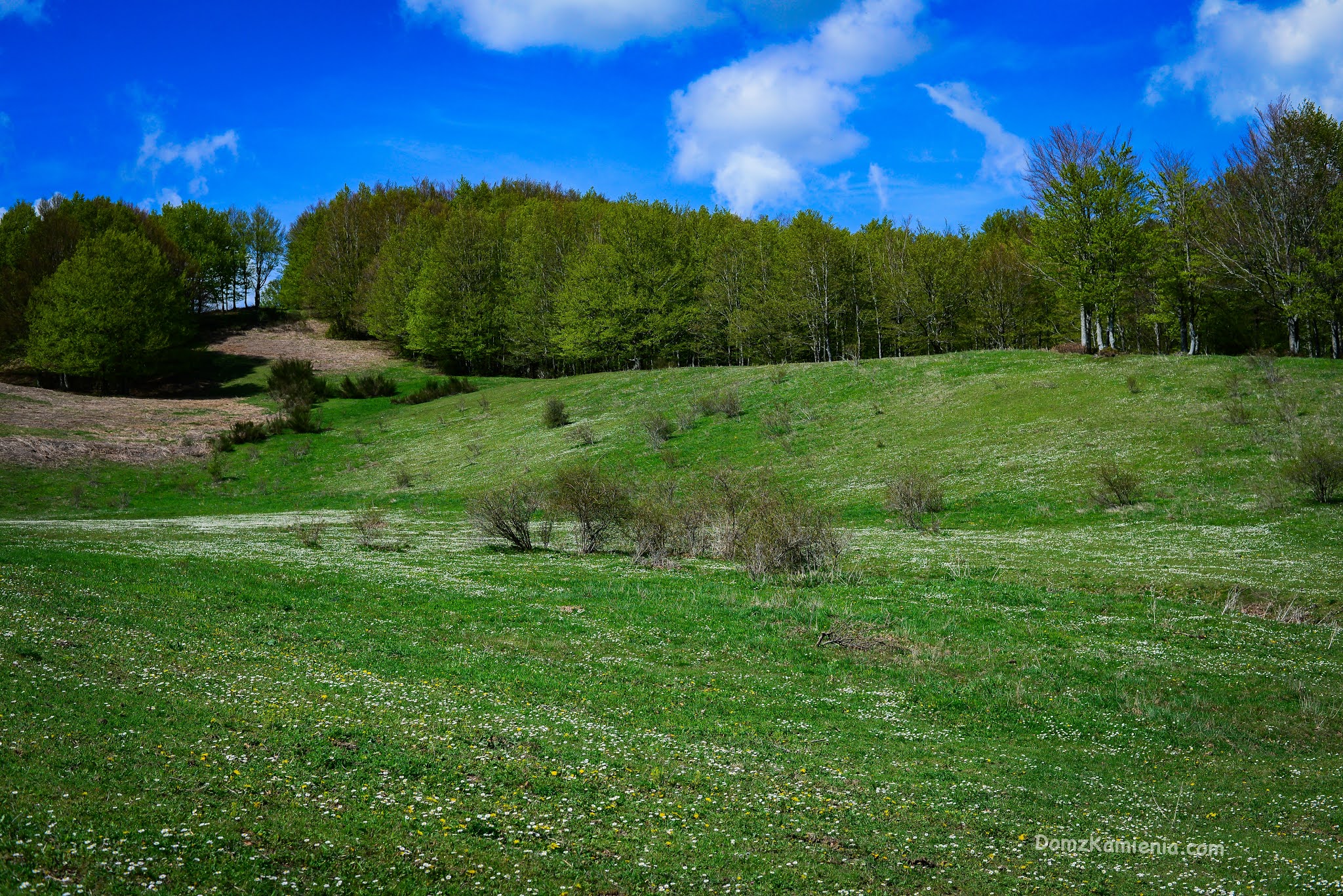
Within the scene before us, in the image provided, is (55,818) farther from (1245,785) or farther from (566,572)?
(566,572)

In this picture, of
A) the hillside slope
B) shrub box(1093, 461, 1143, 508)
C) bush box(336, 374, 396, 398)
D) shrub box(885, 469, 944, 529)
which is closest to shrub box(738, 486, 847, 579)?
the hillside slope

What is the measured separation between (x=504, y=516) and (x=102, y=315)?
7539 centimetres

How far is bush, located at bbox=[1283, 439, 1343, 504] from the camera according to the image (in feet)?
104

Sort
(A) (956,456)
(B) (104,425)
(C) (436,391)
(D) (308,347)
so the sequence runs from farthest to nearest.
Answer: (D) (308,347)
(C) (436,391)
(B) (104,425)
(A) (956,456)

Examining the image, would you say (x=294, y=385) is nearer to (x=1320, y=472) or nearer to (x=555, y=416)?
(x=555, y=416)

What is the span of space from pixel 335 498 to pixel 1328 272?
72.5 m

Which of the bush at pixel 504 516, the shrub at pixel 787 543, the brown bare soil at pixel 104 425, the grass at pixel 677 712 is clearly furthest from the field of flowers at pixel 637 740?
the brown bare soil at pixel 104 425

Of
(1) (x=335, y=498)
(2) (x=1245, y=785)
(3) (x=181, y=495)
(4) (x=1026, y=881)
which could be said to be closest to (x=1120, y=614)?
(2) (x=1245, y=785)

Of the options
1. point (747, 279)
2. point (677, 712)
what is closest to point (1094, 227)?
point (747, 279)

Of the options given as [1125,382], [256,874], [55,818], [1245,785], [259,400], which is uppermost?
[259,400]

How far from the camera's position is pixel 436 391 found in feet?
295

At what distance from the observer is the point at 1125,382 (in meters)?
52.2

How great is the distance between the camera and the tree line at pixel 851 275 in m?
56.9

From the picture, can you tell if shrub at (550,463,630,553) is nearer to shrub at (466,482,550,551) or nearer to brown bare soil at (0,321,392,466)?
shrub at (466,482,550,551)
